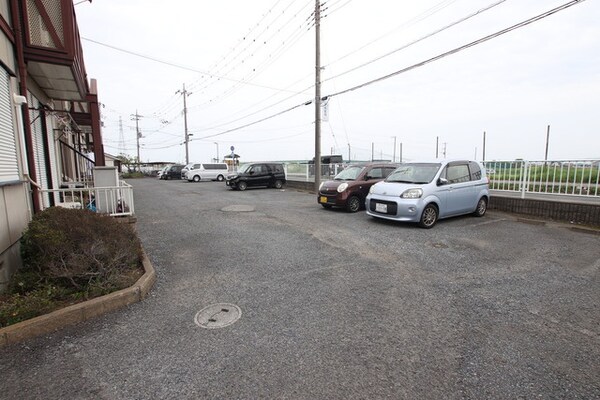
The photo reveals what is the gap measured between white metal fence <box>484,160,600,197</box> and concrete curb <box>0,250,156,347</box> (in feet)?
30.7

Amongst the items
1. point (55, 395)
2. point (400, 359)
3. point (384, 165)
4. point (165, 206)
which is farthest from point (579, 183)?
point (165, 206)

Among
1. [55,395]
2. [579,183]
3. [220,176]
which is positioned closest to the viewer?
[55,395]

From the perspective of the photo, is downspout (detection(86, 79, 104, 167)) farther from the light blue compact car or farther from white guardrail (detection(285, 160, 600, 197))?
white guardrail (detection(285, 160, 600, 197))

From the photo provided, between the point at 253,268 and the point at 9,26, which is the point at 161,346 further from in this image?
the point at 9,26

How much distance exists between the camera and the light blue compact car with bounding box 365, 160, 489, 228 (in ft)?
23.4

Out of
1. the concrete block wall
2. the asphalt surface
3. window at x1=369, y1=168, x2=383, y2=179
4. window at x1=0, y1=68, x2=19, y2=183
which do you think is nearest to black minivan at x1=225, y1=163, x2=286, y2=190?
window at x1=369, y1=168, x2=383, y2=179

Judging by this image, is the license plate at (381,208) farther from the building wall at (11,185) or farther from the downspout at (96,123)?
the downspout at (96,123)

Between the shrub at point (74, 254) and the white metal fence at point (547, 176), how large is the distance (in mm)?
9524

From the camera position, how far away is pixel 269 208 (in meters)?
10.8

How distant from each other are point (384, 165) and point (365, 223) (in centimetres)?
340

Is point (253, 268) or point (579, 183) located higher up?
point (579, 183)

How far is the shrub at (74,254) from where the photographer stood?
3504 mm

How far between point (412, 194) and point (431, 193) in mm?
459

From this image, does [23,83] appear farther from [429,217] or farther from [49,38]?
[429,217]
